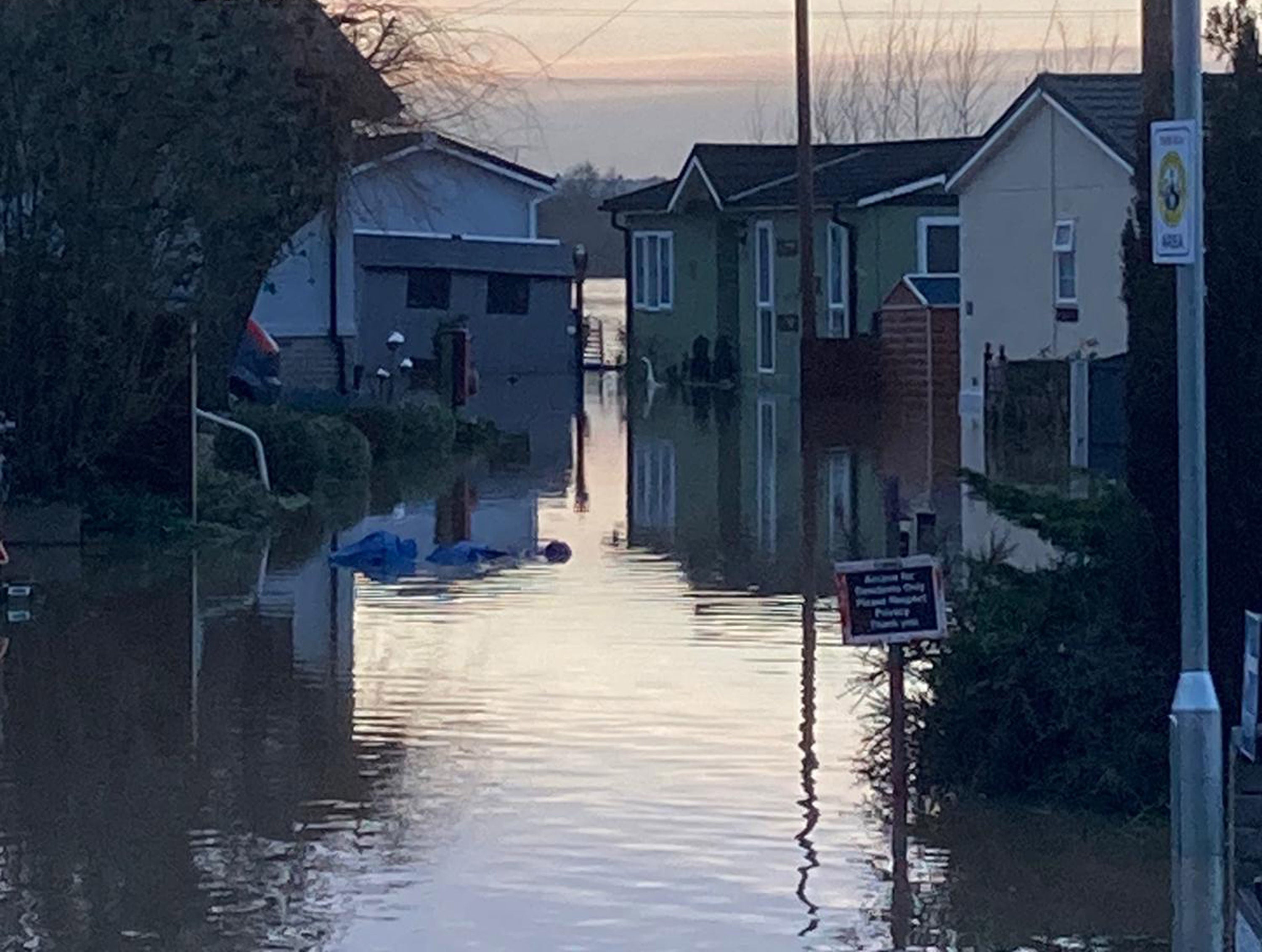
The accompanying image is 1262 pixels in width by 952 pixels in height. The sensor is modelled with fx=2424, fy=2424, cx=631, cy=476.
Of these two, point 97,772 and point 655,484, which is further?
point 655,484

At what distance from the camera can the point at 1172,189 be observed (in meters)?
7.02

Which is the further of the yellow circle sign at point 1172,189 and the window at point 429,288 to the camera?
the window at point 429,288

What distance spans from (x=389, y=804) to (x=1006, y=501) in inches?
121

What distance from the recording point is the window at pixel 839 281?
41.0 meters

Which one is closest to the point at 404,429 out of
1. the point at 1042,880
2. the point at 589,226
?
the point at 1042,880

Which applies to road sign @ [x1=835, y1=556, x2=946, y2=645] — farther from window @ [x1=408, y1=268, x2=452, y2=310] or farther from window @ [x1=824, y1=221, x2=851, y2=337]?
window @ [x1=408, y1=268, x2=452, y2=310]

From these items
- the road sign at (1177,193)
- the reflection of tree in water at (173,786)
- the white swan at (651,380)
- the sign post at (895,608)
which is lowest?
the reflection of tree in water at (173,786)

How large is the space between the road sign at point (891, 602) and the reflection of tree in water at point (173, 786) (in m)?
2.01

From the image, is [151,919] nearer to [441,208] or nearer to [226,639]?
[226,639]

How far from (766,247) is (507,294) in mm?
6195

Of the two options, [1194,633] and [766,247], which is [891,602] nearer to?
[1194,633]

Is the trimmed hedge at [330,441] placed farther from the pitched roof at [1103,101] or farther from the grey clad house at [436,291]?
the pitched roof at [1103,101]

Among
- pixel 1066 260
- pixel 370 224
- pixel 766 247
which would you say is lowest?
pixel 1066 260

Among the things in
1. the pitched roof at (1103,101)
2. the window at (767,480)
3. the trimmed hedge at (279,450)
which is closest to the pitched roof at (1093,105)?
the pitched roof at (1103,101)
